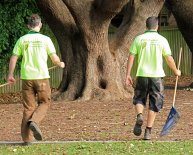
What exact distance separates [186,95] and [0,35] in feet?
23.3

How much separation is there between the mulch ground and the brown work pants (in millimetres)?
965

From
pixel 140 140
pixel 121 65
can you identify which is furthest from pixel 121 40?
pixel 140 140

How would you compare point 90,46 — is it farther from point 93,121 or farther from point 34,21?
point 34,21

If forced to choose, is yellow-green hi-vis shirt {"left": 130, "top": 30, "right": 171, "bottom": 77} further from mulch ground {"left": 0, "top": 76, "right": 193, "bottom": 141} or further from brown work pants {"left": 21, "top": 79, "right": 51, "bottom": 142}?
brown work pants {"left": 21, "top": 79, "right": 51, "bottom": 142}

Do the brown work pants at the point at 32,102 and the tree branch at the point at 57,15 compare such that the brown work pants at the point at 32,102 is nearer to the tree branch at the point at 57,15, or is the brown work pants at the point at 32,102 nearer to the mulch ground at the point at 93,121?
the mulch ground at the point at 93,121

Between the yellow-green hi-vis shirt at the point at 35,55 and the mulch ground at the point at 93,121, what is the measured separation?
55.1 inches

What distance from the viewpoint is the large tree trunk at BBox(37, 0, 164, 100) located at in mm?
17766

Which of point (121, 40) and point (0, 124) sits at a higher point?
point (121, 40)

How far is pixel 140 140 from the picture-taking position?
35.5 feet

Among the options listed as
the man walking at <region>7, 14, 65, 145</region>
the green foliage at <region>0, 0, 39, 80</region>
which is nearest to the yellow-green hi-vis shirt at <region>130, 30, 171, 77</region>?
the man walking at <region>7, 14, 65, 145</region>

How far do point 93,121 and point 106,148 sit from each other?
390 cm

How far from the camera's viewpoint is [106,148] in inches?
395

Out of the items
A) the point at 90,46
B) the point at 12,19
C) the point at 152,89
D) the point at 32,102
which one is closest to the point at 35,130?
the point at 32,102

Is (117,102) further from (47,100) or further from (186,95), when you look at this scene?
(47,100)
